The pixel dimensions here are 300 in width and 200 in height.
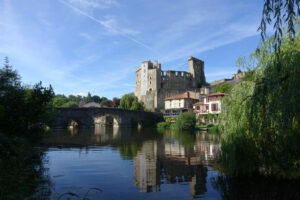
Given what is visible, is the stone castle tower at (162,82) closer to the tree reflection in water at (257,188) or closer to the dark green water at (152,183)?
the dark green water at (152,183)

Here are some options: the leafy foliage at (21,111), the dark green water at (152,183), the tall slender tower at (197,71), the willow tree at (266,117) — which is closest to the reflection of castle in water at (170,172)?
the dark green water at (152,183)

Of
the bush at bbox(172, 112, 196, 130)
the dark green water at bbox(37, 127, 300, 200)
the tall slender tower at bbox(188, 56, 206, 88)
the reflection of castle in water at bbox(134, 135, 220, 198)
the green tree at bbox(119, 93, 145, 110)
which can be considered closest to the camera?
the dark green water at bbox(37, 127, 300, 200)

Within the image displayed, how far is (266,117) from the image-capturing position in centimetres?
874

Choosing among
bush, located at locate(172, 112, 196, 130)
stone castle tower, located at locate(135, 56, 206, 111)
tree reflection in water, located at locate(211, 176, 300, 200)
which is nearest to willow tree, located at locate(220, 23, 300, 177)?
tree reflection in water, located at locate(211, 176, 300, 200)

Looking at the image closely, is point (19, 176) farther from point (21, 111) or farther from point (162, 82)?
point (162, 82)

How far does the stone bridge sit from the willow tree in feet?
135

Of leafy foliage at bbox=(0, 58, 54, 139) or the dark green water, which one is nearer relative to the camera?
the dark green water

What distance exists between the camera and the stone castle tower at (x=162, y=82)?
272 feet

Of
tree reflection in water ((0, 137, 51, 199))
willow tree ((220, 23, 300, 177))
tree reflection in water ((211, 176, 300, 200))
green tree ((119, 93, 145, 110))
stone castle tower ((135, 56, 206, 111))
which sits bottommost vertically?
tree reflection in water ((211, 176, 300, 200))

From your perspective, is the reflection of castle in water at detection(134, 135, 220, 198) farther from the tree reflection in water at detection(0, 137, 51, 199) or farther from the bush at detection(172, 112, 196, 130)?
the bush at detection(172, 112, 196, 130)

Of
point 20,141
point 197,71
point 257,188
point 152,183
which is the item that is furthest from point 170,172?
point 197,71

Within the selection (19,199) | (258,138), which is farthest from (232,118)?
(19,199)

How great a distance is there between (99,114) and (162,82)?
35876 millimetres

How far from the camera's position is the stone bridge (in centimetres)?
5341
